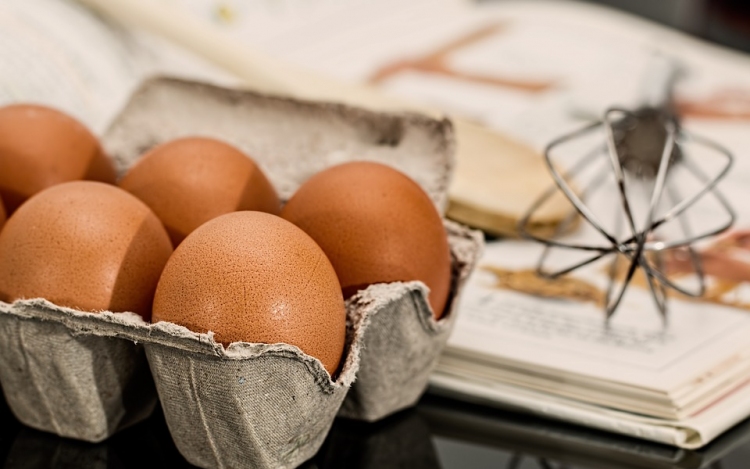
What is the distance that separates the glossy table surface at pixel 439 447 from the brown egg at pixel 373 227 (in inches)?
3.6

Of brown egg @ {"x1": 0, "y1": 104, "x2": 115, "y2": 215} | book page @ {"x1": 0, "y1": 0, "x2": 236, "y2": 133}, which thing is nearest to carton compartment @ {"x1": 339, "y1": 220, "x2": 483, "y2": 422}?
brown egg @ {"x1": 0, "y1": 104, "x2": 115, "y2": 215}

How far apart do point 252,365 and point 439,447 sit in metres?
0.18

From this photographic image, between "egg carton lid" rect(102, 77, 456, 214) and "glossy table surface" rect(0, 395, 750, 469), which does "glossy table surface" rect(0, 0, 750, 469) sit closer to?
"glossy table surface" rect(0, 395, 750, 469)

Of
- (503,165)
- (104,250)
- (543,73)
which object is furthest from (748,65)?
(104,250)

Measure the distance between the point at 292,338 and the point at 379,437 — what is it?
14 cm

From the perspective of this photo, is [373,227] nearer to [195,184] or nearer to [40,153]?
[195,184]

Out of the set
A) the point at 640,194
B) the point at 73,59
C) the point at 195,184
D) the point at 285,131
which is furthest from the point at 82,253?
the point at 640,194

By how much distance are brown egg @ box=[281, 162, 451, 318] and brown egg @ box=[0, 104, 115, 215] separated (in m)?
0.16

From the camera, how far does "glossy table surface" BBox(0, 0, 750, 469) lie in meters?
0.53

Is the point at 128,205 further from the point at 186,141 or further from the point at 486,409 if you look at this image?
the point at 486,409

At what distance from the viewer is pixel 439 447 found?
57 cm

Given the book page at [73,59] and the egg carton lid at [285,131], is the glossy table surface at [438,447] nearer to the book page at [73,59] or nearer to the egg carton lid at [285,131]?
the egg carton lid at [285,131]

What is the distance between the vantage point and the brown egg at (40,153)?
22.8 inches

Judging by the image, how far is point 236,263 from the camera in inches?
17.7
